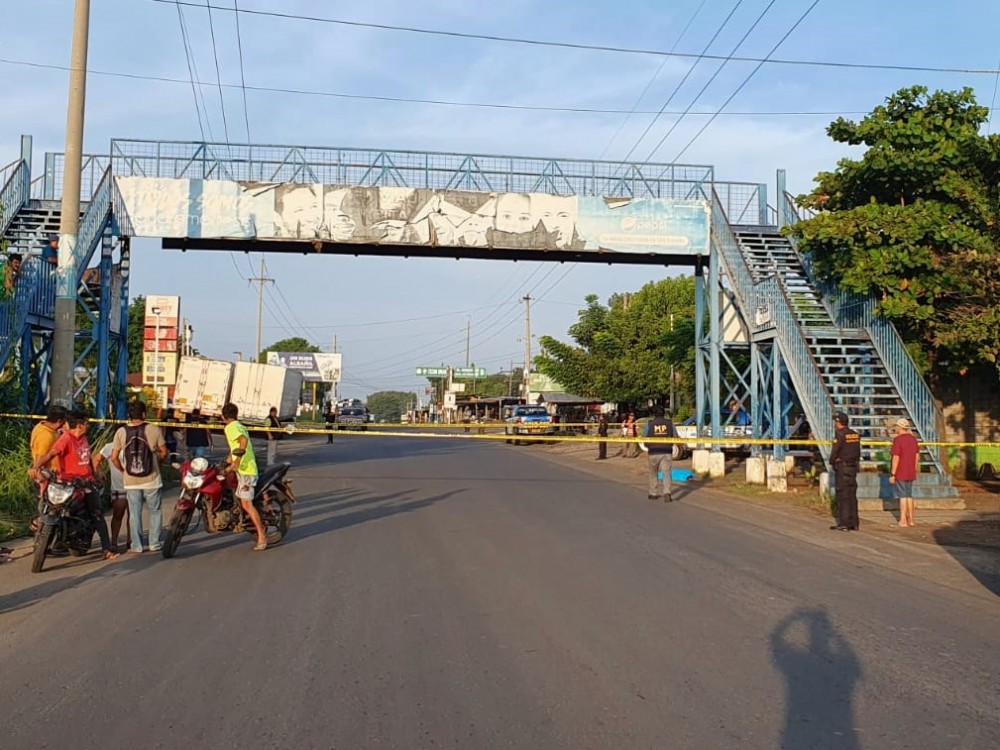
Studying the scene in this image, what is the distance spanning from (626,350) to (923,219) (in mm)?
31403

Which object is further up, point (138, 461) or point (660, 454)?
point (138, 461)

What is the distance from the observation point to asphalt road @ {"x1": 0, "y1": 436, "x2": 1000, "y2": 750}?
4.92 metres

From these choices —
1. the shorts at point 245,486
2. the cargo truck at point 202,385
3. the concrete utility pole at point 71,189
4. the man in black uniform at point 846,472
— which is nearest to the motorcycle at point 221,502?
the shorts at point 245,486

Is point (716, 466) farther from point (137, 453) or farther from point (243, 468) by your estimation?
point (137, 453)

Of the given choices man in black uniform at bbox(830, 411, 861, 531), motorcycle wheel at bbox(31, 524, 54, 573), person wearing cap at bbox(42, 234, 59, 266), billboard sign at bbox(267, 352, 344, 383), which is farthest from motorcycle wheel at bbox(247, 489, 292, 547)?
billboard sign at bbox(267, 352, 344, 383)

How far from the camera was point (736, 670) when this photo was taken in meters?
5.96

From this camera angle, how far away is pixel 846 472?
13.8 meters

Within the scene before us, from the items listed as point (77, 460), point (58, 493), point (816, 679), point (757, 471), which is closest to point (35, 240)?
point (77, 460)

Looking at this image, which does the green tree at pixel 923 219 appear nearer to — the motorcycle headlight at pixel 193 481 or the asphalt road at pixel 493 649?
the asphalt road at pixel 493 649

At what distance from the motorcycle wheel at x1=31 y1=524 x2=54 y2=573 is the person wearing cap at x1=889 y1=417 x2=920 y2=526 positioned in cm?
1173

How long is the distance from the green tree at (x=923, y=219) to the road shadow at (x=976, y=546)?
4.59m

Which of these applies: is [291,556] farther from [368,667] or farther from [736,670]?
[736,670]

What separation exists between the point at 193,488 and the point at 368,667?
4.95 meters

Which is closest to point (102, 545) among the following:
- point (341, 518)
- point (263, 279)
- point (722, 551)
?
point (341, 518)
